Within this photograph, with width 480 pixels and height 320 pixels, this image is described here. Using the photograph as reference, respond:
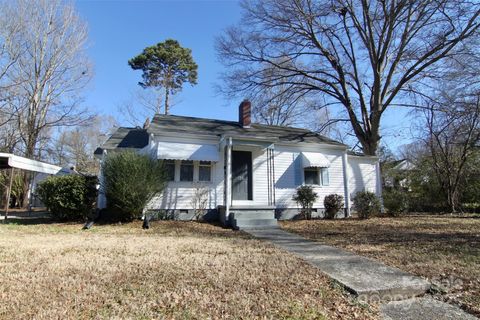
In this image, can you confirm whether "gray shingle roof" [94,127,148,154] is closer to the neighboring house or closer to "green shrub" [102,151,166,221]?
the neighboring house

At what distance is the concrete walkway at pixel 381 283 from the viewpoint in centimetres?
355

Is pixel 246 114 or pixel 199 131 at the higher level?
pixel 246 114

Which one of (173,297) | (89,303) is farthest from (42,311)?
(173,297)

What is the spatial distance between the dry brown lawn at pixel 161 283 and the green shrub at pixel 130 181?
322cm

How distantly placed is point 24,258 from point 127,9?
10.4m

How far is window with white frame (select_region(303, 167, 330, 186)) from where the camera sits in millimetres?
13500

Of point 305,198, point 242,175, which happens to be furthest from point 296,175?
point 242,175

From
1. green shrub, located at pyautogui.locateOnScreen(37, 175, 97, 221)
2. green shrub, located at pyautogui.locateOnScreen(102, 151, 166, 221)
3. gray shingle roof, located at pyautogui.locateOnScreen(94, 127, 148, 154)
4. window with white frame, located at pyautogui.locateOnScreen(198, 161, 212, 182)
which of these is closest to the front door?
window with white frame, located at pyautogui.locateOnScreen(198, 161, 212, 182)

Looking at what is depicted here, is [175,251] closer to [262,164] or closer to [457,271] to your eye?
[457,271]

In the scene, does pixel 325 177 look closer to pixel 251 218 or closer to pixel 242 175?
pixel 242 175

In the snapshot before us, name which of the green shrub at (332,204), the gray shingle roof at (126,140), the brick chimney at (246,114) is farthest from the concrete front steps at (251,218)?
the gray shingle roof at (126,140)

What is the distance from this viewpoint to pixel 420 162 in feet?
65.9

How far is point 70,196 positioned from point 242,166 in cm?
668

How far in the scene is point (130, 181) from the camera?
9.86 metres
